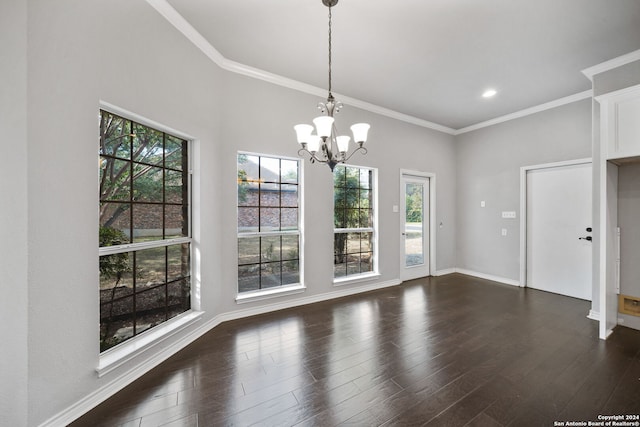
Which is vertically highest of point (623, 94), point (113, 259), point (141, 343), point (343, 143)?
point (623, 94)

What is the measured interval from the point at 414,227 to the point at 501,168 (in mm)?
1863

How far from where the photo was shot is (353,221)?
4.16m

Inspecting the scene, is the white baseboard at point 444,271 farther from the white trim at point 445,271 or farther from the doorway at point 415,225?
the doorway at point 415,225

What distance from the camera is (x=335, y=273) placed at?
3961mm

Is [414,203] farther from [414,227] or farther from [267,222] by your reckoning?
[267,222]

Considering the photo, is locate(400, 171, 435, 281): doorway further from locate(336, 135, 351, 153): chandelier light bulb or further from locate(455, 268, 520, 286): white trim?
locate(336, 135, 351, 153): chandelier light bulb

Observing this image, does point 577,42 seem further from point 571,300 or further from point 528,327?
point 571,300

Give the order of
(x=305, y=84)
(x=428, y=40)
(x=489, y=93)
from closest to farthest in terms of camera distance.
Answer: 1. (x=428, y=40)
2. (x=305, y=84)
3. (x=489, y=93)

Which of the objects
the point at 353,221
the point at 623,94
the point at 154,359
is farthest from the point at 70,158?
the point at 623,94

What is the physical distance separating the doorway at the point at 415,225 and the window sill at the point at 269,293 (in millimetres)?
2115

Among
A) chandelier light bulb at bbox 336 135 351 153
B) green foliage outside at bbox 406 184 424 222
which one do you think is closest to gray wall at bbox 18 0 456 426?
chandelier light bulb at bbox 336 135 351 153

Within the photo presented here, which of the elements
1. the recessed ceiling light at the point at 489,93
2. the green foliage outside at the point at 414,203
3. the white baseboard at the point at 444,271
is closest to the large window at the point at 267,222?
the green foliage outside at the point at 414,203

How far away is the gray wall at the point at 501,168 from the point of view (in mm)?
3867

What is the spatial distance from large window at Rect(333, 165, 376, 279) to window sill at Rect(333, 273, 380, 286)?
0.06 metres
